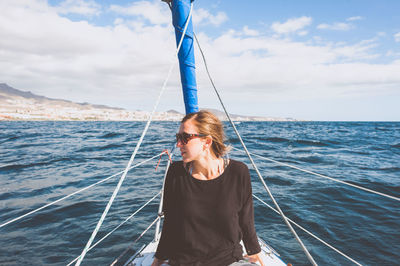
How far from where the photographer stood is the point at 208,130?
71.7 inches

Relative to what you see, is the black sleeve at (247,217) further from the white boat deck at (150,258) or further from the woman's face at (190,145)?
the white boat deck at (150,258)

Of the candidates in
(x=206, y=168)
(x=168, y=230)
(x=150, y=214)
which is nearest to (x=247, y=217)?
(x=206, y=168)

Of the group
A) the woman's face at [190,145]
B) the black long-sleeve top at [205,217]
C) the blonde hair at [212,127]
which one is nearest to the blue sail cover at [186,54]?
the blonde hair at [212,127]

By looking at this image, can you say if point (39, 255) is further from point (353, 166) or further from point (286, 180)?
point (353, 166)

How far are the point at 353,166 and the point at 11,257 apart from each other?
1336cm

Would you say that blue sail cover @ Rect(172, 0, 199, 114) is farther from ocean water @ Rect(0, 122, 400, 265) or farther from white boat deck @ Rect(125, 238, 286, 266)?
ocean water @ Rect(0, 122, 400, 265)

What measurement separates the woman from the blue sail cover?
50.1 inches

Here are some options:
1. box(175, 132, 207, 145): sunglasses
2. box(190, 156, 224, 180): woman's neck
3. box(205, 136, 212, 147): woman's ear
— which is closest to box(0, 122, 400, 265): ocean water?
box(190, 156, 224, 180): woman's neck

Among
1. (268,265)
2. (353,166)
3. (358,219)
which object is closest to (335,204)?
(358,219)

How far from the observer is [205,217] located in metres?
1.66

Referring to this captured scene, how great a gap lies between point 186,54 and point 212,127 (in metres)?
1.54

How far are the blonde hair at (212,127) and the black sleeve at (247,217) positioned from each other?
292 millimetres

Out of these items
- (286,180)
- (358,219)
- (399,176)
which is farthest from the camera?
(399,176)

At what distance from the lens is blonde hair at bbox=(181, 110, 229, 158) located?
70.9 inches
